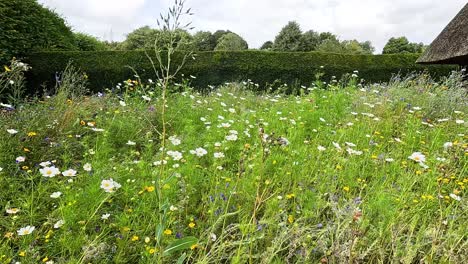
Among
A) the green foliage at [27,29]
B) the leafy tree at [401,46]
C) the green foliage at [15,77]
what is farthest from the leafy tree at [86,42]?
the leafy tree at [401,46]

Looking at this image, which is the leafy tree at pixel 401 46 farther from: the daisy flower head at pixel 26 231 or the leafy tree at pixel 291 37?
the daisy flower head at pixel 26 231

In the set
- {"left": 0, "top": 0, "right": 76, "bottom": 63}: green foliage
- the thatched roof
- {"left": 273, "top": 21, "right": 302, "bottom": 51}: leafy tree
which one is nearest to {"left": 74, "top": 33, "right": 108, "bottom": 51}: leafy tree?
{"left": 0, "top": 0, "right": 76, "bottom": 63}: green foliage

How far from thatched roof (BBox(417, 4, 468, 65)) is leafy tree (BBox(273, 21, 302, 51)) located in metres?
20.3

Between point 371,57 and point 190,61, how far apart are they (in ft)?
18.8

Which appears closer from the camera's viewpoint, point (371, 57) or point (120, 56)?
point (120, 56)

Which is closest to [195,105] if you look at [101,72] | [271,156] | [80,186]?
[271,156]

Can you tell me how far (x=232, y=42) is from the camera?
105ft

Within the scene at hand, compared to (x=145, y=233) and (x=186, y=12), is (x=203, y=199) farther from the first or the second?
(x=186, y=12)

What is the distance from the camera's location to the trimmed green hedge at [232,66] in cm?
781

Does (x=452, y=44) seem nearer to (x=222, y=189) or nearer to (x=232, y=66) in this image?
(x=232, y=66)

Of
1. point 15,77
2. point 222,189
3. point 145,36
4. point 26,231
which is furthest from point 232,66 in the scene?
point 26,231

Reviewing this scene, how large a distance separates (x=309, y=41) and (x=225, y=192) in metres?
28.7

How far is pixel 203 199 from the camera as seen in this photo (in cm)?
208

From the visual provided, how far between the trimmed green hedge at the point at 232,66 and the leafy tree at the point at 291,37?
17460 mm
